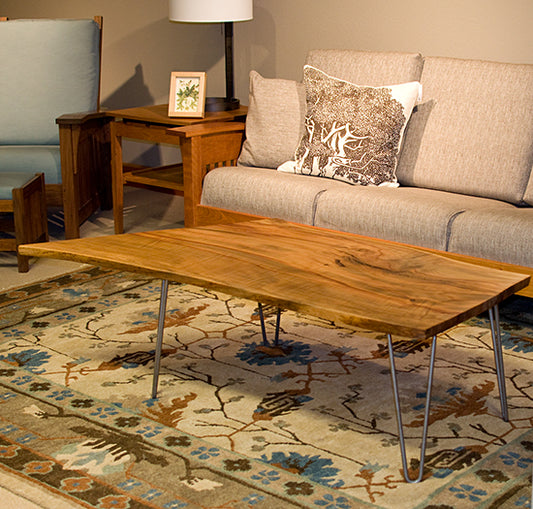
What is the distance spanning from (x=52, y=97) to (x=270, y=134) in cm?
122

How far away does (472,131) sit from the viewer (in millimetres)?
3102

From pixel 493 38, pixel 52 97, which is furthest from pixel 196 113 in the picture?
pixel 493 38

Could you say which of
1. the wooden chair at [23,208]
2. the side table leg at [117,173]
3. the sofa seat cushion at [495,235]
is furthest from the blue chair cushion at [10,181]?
the sofa seat cushion at [495,235]

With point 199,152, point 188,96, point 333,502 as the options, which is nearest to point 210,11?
point 188,96

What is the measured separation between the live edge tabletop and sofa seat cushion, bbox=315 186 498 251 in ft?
1.71

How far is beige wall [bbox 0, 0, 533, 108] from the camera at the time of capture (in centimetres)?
354

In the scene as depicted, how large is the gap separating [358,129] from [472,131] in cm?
43

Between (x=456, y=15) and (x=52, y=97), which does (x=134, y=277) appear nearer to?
(x=52, y=97)

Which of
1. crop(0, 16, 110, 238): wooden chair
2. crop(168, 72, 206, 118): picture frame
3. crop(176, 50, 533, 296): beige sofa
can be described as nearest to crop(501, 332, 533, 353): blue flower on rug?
crop(176, 50, 533, 296): beige sofa

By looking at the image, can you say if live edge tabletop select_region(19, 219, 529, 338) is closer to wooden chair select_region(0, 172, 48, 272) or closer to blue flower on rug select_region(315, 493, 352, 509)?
blue flower on rug select_region(315, 493, 352, 509)

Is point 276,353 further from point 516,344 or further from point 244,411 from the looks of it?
point 516,344

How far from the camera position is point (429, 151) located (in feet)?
10.5

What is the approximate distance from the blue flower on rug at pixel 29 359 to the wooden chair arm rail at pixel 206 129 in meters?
1.19

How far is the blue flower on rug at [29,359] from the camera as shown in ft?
8.00
